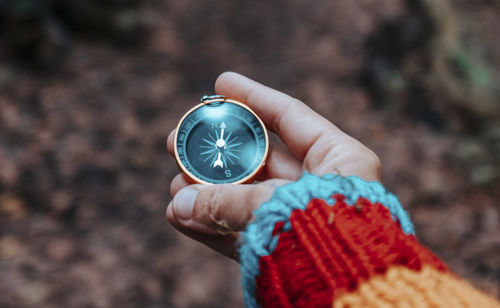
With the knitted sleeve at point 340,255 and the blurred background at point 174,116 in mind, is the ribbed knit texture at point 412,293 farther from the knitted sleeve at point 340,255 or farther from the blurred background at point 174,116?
the blurred background at point 174,116

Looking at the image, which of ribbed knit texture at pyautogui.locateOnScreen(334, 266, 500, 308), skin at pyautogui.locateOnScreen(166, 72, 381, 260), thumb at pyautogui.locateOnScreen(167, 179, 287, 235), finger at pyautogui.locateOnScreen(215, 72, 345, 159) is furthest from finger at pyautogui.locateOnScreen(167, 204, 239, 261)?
ribbed knit texture at pyautogui.locateOnScreen(334, 266, 500, 308)

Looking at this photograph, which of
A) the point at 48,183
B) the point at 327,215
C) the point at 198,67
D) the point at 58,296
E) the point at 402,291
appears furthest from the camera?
the point at 198,67

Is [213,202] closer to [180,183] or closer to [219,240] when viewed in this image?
[219,240]

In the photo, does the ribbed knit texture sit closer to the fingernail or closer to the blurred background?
the fingernail

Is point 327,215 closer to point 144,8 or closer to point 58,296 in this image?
point 58,296

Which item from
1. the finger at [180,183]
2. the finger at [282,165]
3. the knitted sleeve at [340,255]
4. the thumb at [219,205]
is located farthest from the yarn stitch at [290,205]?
the finger at [180,183]

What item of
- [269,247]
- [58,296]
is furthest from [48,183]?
[269,247]

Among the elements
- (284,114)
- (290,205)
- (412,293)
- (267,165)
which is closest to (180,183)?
(267,165)
